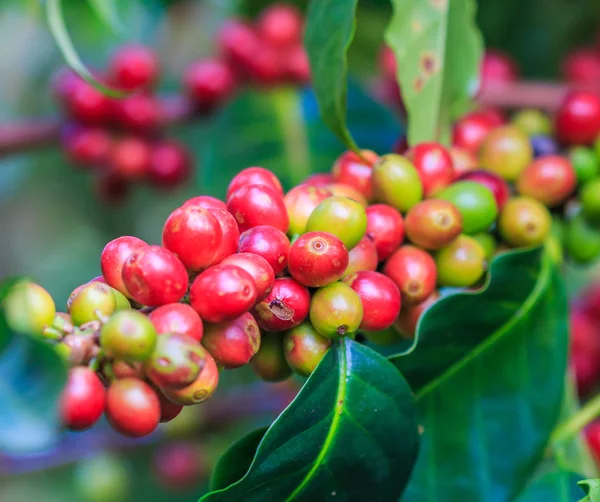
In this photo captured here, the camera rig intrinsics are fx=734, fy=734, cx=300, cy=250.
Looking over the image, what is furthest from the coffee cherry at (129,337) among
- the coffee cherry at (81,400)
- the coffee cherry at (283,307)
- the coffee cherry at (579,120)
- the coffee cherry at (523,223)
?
the coffee cherry at (579,120)

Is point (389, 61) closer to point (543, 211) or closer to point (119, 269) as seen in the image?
point (543, 211)

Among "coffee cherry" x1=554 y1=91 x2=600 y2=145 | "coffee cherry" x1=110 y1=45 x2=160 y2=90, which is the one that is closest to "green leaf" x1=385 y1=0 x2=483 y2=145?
"coffee cherry" x1=554 y1=91 x2=600 y2=145

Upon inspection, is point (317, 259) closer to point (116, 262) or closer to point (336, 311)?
point (336, 311)

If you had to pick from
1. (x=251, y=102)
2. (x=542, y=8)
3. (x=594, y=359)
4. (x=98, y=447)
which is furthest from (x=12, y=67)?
(x=594, y=359)

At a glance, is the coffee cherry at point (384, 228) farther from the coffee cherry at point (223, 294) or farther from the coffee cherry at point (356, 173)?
the coffee cherry at point (223, 294)

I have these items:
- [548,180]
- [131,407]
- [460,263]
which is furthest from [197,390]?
[548,180]

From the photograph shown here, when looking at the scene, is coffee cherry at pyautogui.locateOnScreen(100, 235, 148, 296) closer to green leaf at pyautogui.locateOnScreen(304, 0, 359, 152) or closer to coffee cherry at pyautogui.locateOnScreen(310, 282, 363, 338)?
coffee cherry at pyautogui.locateOnScreen(310, 282, 363, 338)
